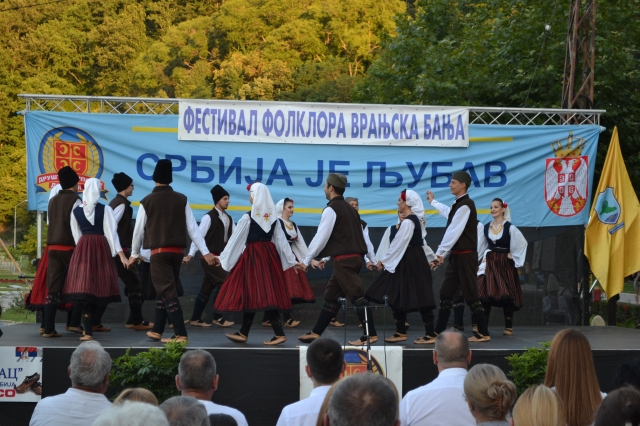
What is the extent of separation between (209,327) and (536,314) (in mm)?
4090

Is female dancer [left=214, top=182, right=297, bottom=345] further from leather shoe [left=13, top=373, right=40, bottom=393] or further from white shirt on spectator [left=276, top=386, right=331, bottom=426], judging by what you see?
white shirt on spectator [left=276, top=386, right=331, bottom=426]

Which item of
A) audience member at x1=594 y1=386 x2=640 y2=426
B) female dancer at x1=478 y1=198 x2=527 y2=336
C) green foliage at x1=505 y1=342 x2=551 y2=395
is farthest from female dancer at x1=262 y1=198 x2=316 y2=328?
audience member at x1=594 y1=386 x2=640 y2=426

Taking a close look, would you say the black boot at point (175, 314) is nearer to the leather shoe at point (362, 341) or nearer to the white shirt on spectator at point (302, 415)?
the leather shoe at point (362, 341)

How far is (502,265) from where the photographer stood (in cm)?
898

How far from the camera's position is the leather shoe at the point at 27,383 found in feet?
22.5

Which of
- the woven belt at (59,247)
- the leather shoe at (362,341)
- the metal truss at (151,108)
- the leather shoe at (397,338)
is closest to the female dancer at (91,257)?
the woven belt at (59,247)

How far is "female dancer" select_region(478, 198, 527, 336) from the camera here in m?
8.91

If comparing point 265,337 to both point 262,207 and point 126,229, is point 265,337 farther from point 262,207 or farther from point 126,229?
point 126,229

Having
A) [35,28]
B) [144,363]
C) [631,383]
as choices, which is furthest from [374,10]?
[631,383]

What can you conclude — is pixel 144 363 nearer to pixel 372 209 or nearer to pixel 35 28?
pixel 372 209

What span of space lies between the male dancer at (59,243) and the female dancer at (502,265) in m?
4.37

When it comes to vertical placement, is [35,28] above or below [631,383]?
above

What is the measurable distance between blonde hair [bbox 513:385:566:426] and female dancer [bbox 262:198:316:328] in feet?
19.3

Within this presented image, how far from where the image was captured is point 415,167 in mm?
9680
